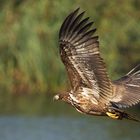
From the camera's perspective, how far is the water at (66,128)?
670 inches

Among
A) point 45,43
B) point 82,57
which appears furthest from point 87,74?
point 45,43

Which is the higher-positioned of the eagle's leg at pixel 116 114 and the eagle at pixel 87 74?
the eagle at pixel 87 74

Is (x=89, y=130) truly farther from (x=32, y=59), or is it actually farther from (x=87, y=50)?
(x=87, y=50)

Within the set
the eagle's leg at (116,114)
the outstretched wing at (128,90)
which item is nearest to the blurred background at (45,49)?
the outstretched wing at (128,90)

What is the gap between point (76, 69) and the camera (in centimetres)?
777

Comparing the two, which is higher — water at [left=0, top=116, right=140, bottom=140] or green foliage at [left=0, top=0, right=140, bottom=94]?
green foliage at [left=0, top=0, right=140, bottom=94]

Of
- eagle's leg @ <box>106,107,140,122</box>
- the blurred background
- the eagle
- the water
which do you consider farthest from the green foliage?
eagle's leg @ <box>106,107,140,122</box>

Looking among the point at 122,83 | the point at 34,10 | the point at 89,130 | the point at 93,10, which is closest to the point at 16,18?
the point at 34,10

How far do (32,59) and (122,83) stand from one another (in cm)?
1163

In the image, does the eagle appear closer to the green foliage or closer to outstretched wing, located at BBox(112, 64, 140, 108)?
outstretched wing, located at BBox(112, 64, 140, 108)

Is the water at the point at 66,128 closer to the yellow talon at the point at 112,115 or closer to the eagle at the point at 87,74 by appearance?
the eagle at the point at 87,74

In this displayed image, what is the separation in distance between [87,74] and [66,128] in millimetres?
9882

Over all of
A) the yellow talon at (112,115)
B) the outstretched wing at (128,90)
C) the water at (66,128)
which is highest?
the outstretched wing at (128,90)

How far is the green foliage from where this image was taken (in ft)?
66.0
